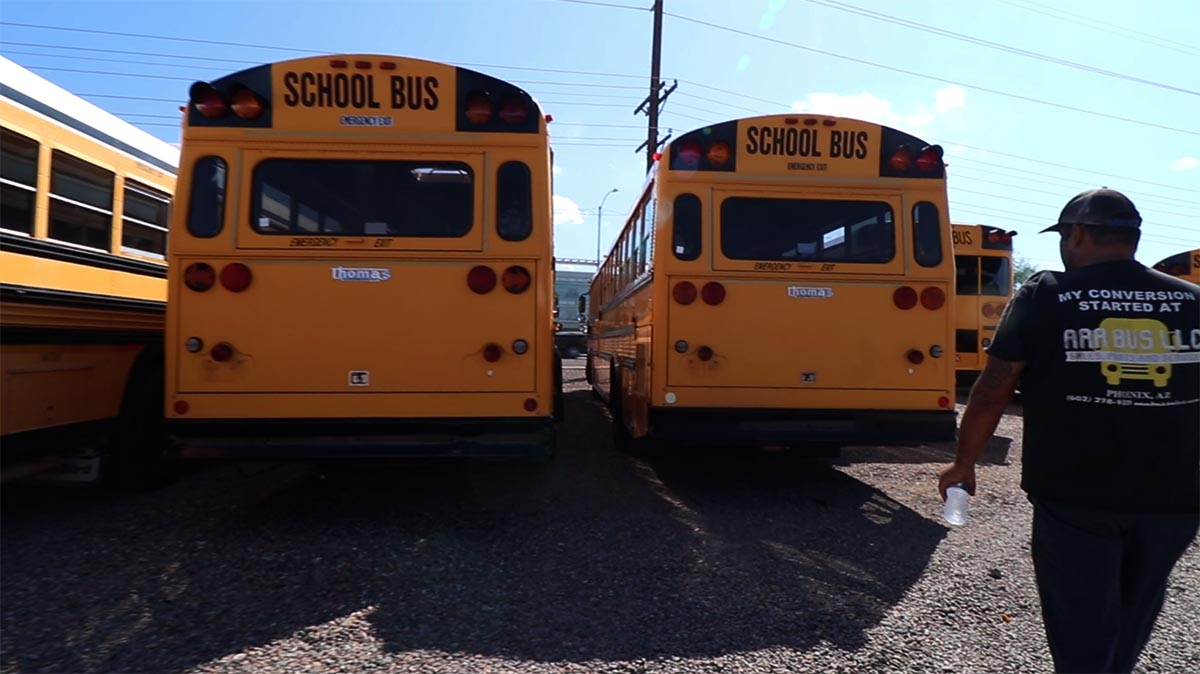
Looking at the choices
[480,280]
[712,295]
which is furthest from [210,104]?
[712,295]

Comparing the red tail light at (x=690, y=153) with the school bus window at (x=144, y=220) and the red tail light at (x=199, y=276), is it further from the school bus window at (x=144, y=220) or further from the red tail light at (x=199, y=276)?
the school bus window at (x=144, y=220)

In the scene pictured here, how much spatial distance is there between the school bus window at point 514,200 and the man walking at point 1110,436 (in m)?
3.10

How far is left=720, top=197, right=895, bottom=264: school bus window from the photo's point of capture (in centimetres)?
596

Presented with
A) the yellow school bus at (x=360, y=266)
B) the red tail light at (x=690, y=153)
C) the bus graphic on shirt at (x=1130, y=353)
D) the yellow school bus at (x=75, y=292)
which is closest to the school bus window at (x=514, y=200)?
the yellow school bus at (x=360, y=266)

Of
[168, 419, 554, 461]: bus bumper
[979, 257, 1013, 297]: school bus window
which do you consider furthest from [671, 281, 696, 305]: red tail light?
[979, 257, 1013, 297]: school bus window

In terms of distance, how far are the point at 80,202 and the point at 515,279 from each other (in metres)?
3.16

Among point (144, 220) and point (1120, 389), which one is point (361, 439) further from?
point (1120, 389)

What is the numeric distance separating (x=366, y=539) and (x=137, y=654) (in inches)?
63.4

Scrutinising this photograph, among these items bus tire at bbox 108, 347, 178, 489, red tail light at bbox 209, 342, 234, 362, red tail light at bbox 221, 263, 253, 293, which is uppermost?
red tail light at bbox 221, 263, 253, 293

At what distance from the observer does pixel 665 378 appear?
580cm

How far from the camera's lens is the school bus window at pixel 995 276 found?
12944 mm

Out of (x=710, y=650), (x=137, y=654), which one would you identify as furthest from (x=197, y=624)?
(x=710, y=650)

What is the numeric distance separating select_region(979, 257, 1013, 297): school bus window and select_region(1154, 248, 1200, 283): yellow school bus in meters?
2.24

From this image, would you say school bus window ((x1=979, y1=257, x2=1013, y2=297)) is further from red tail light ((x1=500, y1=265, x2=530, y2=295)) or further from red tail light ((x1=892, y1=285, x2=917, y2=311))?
red tail light ((x1=500, y1=265, x2=530, y2=295))
